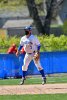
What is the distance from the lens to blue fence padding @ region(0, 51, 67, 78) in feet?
61.5

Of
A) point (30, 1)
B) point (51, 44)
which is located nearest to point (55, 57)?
point (51, 44)

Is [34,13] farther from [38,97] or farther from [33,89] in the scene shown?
[38,97]

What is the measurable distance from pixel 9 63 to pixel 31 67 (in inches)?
35.6

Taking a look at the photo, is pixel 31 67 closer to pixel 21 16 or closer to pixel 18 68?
pixel 18 68

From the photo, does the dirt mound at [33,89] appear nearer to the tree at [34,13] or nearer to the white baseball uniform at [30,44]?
the white baseball uniform at [30,44]

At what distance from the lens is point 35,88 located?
523 inches

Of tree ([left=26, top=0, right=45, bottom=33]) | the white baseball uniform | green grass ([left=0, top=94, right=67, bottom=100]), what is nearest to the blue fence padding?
the white baseball uniform

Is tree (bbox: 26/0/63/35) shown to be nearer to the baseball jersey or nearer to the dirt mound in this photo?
the baseball jersey

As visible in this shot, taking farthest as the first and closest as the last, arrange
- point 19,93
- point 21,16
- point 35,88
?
point 21,16 → point 35,88 → point 19,93

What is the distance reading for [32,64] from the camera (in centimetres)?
1908

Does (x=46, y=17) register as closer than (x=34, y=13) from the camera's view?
No

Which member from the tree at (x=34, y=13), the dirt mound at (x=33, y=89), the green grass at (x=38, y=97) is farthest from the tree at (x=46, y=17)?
the green grass at (x=38, y=97)

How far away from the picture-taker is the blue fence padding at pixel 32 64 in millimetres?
18750

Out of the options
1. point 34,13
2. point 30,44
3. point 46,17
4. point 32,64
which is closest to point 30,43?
point 30,44
